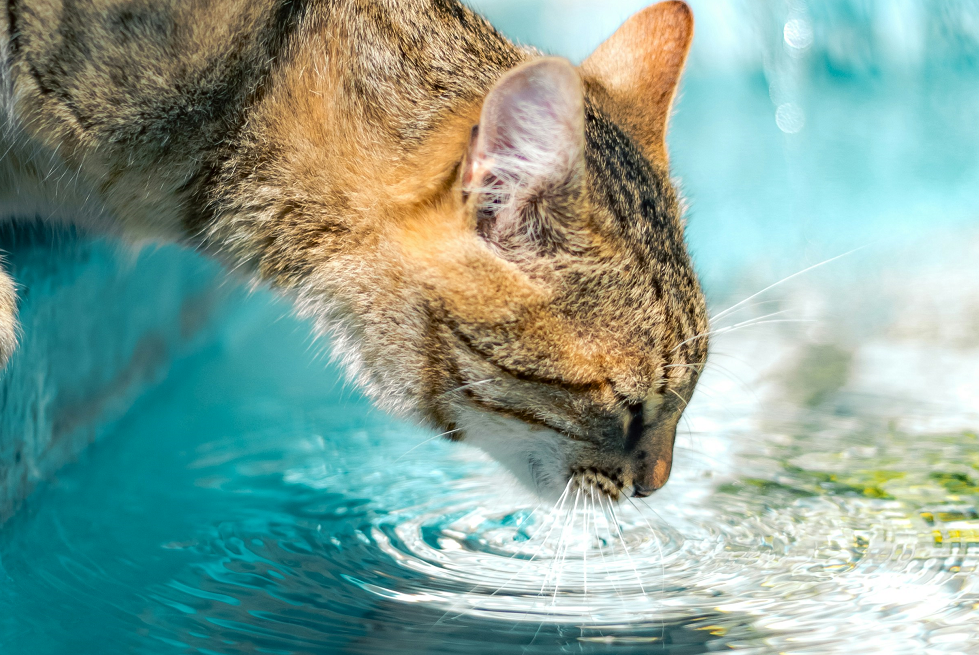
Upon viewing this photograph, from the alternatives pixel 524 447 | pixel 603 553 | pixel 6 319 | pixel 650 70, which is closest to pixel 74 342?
pixel 6 319

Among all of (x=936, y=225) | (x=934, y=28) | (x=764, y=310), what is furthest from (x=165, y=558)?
(x=934, y=28)

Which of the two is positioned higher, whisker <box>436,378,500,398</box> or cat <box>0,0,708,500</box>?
cat <box>0,0,708,500</box>

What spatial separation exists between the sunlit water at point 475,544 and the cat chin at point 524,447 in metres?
0.05

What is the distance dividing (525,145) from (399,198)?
0.88ft

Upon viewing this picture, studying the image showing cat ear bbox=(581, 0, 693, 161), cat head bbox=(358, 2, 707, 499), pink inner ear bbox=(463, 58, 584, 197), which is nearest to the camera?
pink inner ear bbox=(463, 58, 584, 197)

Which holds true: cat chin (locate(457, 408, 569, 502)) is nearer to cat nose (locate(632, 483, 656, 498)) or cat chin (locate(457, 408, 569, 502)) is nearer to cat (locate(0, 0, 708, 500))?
cat (locate(0, 0, 708, 500))

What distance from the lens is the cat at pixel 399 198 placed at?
1356mm

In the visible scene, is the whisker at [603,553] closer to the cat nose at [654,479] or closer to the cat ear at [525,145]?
the cat nose at [654,479]

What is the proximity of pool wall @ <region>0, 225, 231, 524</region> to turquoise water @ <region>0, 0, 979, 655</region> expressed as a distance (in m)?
0.08

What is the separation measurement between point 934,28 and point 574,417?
3.49 metres

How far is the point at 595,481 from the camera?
153 centimetres

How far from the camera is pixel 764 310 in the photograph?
3.89 metres

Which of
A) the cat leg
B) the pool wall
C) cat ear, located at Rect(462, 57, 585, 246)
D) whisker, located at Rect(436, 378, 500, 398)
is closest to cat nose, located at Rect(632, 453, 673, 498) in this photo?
whisker, located at Rect(436, 378, 500, 398)

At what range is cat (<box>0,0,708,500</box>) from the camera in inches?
53.4
